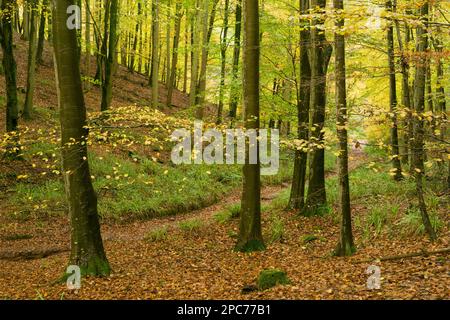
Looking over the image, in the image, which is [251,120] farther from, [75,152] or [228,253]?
[75,152]

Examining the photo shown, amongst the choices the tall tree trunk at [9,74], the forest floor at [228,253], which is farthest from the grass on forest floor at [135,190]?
the tall tree trunk at [9,74]

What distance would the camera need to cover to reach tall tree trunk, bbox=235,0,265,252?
907 cm

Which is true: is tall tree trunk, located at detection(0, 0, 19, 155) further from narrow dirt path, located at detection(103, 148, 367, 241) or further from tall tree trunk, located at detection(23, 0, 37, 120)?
narrow dirt path, located at detection(103, 148, 367, 241)

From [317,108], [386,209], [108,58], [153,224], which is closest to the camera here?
[386,209]

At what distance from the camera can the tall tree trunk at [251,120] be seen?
9.07 meters

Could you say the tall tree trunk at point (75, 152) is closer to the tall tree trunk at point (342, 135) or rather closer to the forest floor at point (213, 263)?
the forest floor at point (213, 263)

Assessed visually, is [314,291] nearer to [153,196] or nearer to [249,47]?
[249,47]

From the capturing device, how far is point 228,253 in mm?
9609

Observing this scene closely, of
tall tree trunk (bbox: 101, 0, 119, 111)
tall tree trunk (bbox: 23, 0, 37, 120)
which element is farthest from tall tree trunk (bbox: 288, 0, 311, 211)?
tall tree trunk (bbox: 23, 0, 37, 120)

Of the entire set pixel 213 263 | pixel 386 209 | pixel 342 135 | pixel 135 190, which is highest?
pixel 342 135

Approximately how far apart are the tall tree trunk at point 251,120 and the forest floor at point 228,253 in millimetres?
432

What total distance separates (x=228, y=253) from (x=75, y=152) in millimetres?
4297

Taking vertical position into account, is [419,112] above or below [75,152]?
above

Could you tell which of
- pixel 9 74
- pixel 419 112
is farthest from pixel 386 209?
pixel 9 74
